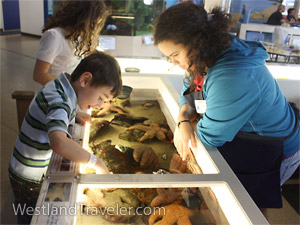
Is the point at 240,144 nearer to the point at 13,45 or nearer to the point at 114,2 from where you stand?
the point at 114,2

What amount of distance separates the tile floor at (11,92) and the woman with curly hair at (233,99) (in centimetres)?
107

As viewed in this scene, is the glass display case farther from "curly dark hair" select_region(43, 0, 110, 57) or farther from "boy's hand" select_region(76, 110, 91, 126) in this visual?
"curly dark hair" select_region(43, 0, 110, 57)

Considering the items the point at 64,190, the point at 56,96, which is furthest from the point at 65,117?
the point at 64,190

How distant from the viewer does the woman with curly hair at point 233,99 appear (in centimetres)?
110

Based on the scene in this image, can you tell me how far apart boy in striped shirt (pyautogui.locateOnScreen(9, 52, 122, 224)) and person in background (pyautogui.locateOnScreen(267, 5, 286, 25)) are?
1.98m

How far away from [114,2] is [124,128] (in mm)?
2090

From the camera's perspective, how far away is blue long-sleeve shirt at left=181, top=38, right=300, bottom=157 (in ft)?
3.55

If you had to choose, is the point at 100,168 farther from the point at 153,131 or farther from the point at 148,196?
the point at 153,131

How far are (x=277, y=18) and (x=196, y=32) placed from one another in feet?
6.02

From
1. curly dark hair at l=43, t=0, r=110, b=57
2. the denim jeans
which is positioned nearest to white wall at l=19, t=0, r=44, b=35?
curly dark hair at l=43, t=0, r=110, b=57

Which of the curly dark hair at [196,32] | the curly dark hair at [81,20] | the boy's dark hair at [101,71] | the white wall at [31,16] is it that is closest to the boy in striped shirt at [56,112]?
the boy's dark hair at [101,71]

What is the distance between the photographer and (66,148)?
3.15 feet

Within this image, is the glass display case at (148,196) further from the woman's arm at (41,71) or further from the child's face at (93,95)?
the woman's arm at (41,71)

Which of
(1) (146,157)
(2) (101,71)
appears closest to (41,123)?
(2) (101,71)
